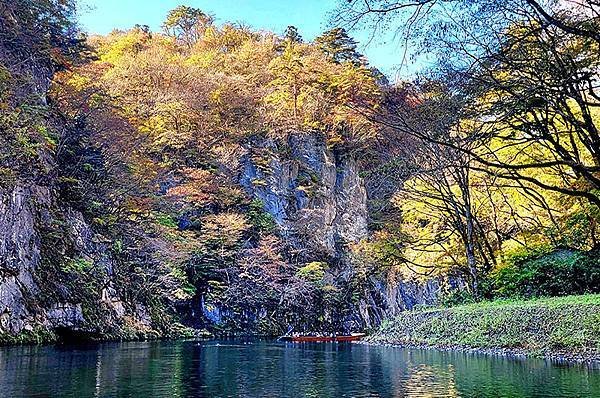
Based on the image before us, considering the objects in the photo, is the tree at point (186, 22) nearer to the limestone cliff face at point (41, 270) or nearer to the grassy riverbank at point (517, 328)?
the limestone cliff face at point (41, 270)

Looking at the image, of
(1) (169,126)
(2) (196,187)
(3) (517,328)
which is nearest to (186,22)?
(1) (169,126)

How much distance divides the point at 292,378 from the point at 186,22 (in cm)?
4256

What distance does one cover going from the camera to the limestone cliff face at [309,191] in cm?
3222

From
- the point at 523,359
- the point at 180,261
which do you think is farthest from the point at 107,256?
the point at 523,359

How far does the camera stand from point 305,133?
34.8 m

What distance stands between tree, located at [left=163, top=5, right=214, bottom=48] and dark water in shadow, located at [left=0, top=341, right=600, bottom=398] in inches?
1529

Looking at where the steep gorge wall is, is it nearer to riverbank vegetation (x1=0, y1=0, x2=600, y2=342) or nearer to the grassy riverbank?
riverbank vegetation (x1=0, y1=0, x2=600, y2=342)

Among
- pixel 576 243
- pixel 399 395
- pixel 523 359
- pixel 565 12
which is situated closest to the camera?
pixel 399 395

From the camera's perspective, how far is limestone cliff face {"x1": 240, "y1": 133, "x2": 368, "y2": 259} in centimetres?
3222

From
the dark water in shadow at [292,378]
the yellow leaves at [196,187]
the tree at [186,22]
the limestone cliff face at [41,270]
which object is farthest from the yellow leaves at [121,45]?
the dark water in shadow at [292,378]

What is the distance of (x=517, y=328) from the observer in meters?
11.3

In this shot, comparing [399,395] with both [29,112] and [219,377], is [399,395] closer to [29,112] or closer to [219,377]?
[219,377]

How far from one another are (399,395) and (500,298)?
12.0 metres

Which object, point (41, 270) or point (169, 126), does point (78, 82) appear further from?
point (41, 270)
